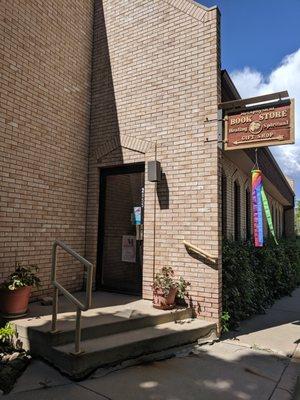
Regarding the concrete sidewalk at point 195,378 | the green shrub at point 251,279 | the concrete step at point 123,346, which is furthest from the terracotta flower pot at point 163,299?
the green shrub at point 251,279

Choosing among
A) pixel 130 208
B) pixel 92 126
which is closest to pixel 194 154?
pixel 130 208

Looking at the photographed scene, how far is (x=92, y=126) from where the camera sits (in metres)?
7.41

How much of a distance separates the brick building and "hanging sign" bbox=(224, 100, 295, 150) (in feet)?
1.01

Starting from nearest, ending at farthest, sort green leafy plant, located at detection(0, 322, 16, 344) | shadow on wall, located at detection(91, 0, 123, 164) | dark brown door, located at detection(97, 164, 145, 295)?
green leafy plant, located at detection(0, 322, 16, 344) < dark brown door, located at detection(97, 164, 145, 295) < shadow on wall, located at detection(91, 0, 123, 164)

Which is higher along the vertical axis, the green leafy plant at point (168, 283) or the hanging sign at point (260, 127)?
the hanging sign at point (260, 127)

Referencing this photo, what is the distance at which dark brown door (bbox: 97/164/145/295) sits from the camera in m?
6.78

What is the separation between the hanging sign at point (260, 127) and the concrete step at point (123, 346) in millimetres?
3036

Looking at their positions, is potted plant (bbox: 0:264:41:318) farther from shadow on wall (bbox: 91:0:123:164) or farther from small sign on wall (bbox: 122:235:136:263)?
shadow on wall (bbox: 91:0:123:164)

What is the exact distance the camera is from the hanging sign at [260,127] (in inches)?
209

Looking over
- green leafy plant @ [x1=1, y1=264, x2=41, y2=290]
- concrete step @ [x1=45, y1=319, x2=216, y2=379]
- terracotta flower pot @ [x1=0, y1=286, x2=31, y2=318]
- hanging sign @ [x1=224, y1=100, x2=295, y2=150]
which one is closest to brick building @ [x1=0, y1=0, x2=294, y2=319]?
hanging sign @ [x1=224, y1=100, x2=295, y2=150]

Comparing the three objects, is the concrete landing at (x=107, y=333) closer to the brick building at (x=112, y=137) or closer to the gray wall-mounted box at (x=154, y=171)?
the brick building at (x=112, y=137)

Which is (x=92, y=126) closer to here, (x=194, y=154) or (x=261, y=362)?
(x=194, y=154)

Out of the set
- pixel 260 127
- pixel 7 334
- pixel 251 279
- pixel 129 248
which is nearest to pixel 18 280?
pixel 7 334

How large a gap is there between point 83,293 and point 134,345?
2449mm
